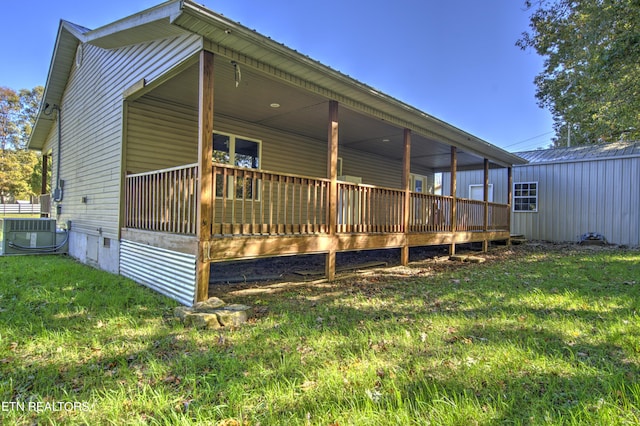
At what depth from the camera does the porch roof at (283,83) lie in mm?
4402

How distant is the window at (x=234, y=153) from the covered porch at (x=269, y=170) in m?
0.04

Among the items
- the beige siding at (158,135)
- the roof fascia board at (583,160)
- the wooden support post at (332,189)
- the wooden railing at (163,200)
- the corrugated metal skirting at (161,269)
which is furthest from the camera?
the roof fascia board at (583,160)

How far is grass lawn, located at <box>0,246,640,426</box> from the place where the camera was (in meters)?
2.15

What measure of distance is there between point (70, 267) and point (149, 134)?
3.35 metres

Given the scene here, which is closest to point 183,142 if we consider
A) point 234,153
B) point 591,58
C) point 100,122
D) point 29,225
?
point 234,153

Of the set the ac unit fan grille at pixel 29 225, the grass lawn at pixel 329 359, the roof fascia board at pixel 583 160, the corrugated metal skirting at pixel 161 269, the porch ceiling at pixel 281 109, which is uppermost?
the roof fascia board at pixel 583 160

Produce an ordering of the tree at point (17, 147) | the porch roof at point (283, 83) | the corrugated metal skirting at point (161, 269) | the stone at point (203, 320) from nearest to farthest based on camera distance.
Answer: the stone at point (203, 320), the porch roof at point (283, 83), the corrugated metal skirting at point (161, 269), the tree at point (17, 147)

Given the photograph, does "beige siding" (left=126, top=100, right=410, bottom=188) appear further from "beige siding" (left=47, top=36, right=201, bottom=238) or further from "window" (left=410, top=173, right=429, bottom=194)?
"window" (left=410, top=173, right=429, bottom=194)

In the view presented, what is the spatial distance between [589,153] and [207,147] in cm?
1584

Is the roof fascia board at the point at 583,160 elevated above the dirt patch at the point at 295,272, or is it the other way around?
the roof fascia board at the point at 583,160

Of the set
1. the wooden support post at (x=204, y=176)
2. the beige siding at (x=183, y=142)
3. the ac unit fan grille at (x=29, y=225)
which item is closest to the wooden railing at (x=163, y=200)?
the wooden support post at (x=204, y=176)

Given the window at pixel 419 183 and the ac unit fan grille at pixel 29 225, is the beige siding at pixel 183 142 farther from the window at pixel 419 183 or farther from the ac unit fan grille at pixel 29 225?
the ac unit fan grille at pixel 29 225

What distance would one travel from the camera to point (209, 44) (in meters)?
4.48

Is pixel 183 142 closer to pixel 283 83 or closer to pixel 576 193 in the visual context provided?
pixel 283 83
